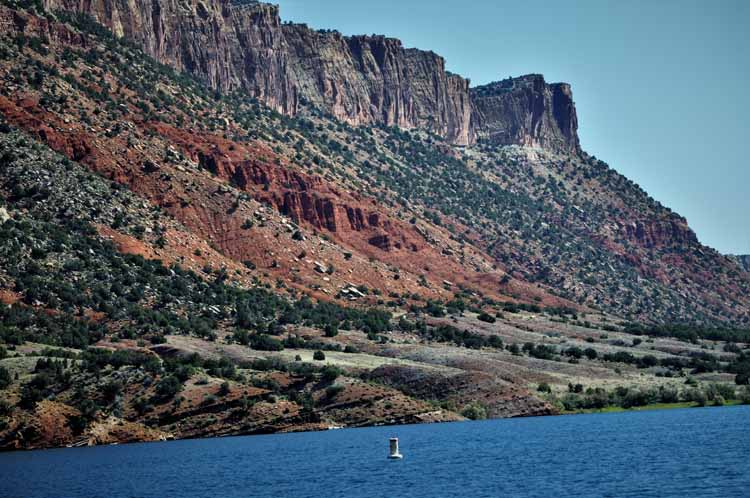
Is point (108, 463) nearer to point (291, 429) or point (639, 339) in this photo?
point (291, 429)

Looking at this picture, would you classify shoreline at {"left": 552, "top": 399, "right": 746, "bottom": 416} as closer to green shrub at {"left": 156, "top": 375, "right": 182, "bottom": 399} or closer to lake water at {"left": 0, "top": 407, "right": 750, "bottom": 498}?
lake water at {"left": 0, "top": 407, "right": 750, "bottom": 498}

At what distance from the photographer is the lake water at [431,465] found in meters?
64.1

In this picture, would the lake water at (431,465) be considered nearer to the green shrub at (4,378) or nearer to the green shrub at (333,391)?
the green shrub at (4,378)

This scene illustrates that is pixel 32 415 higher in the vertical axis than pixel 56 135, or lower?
lower

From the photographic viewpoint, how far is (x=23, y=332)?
122 meters

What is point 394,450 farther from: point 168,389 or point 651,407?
point 651,407

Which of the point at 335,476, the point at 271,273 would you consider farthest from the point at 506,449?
the point at 271,273

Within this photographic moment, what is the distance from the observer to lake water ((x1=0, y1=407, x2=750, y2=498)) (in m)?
64.1

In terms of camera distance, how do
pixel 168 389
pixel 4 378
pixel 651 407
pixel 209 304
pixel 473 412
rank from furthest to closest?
pixel 209 304 < pixel 651 407 < pixel 473 412 < pixel 168 389 < pixel 4 378

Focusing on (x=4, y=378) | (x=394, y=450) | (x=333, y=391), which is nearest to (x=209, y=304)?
(x=333, y=391)

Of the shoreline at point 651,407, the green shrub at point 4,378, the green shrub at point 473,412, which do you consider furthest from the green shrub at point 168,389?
the shoreline at point 651,407

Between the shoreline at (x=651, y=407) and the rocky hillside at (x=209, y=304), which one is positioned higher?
the rocky hillside at (x=209, y=304)

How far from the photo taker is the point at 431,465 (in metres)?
76.3

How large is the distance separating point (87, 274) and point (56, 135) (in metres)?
31.2
